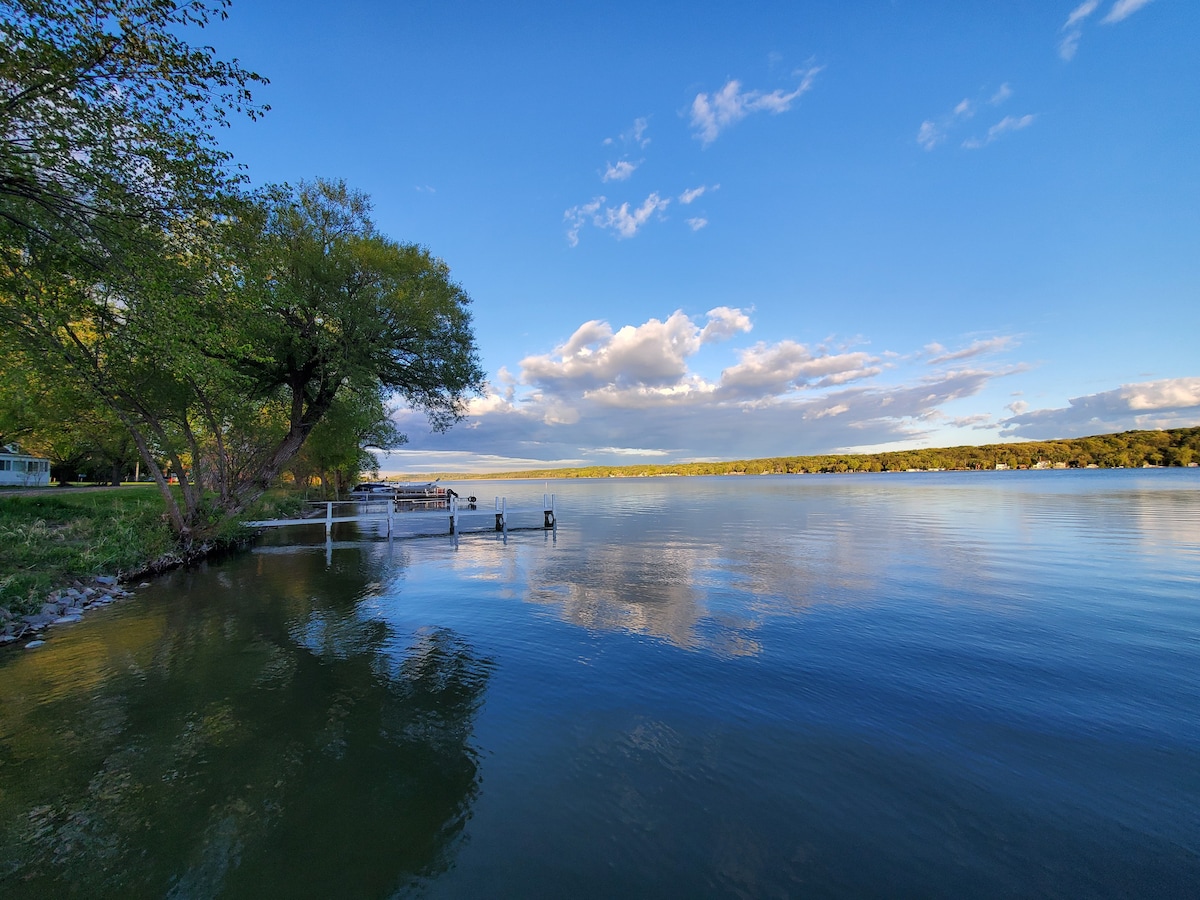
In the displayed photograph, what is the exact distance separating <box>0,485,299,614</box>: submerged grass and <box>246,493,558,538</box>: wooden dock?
3.64 meters

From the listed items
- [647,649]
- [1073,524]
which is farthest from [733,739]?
[1073,524]

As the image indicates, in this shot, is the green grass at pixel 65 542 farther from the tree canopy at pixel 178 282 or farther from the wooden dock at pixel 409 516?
the wooden dock at pixel 409 516

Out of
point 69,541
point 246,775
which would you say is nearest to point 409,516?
point 69,541

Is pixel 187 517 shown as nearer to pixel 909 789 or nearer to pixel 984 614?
pixel 909 789

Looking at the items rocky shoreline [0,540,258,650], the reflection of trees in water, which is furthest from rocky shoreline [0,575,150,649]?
the reflection of trees in water

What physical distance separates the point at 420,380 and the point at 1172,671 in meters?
23.0

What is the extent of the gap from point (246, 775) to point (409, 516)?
25.9 metres

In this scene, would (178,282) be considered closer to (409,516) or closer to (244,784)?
(244,784)

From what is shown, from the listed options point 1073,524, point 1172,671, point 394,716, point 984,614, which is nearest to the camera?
point 394,716

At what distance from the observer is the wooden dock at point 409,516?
2488 cm

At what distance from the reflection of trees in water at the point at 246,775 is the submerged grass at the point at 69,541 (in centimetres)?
563

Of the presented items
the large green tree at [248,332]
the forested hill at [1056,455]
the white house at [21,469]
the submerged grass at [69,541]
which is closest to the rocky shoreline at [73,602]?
the submerged grass at [69,541]

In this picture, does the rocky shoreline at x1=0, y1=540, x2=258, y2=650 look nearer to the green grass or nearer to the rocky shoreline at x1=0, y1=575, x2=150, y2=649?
the rocky shoreline at x1=0, y1=575, x2=150, y2=649

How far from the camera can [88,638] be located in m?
9.94
